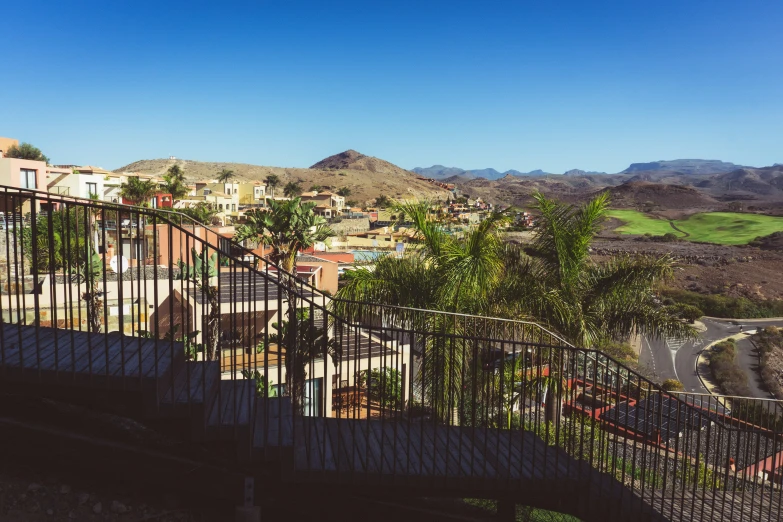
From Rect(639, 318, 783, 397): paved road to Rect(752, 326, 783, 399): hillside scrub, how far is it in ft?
2.07

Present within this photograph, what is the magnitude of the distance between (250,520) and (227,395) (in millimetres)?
995

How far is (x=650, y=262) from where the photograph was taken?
891cm

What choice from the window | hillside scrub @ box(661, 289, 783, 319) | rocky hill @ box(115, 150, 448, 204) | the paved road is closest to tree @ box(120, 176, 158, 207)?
the window

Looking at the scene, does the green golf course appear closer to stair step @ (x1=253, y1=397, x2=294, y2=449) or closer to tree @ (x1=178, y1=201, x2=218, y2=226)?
tree @ (x1=178, y1=201, x2=218, y2=226)

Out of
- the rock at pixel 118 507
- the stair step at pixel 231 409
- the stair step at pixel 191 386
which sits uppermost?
the stair step at pixel 191 386

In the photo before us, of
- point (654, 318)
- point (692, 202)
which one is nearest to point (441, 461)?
point (654, 318)

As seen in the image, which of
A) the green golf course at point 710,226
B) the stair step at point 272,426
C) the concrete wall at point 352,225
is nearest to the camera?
the stair step at point 272,426

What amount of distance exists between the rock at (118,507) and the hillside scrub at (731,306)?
2255 inches

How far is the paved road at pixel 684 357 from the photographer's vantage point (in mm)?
30859

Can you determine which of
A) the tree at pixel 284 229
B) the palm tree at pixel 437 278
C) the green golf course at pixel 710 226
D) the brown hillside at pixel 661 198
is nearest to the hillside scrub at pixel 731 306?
the green golf course at pixel 710 226

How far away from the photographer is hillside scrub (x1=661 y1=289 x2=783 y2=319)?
2034 inches

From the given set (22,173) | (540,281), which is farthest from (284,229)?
(22,173)

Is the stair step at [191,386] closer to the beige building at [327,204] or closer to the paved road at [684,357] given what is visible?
the paved road at [684,357]

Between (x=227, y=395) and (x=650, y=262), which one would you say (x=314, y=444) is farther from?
(x=650, y=262)
